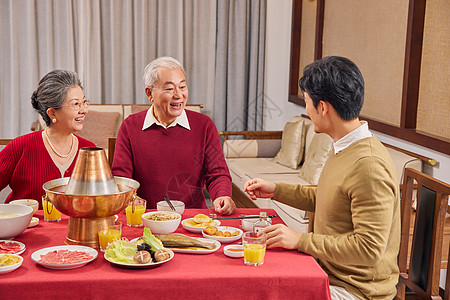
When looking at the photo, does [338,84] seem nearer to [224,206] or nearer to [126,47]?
[224,206]

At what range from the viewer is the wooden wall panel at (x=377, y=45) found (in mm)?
3818

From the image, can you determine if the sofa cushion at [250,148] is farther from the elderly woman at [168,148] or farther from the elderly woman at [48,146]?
the elderly woman at [48,146]

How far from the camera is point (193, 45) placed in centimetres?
620

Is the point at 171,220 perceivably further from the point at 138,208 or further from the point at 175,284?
the point at 175,284

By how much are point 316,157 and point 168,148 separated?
6.58 feet

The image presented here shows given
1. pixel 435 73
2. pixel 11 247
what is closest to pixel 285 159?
pixel 435 73

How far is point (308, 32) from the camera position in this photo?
559cm

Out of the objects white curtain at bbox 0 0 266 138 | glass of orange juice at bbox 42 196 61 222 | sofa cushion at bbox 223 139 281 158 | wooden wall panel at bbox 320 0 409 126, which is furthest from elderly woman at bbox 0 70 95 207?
white curtain at bbox 0 0 266 138

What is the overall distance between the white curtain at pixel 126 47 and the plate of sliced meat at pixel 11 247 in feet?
14.6

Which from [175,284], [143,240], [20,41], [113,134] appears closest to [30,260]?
[143,240]

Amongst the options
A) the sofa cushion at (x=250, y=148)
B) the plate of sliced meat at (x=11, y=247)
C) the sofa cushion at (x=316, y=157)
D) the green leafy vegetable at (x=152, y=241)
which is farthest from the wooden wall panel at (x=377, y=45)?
the plate of sliced meat at (x=11, y=247)

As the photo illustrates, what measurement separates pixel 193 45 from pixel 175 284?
497cm

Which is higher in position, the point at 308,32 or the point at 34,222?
the point at 308,32

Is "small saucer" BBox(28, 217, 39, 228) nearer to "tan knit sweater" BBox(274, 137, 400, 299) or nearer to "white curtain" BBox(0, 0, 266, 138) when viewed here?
"tan knit sweater" BBox(274, 137, 400, 299)
